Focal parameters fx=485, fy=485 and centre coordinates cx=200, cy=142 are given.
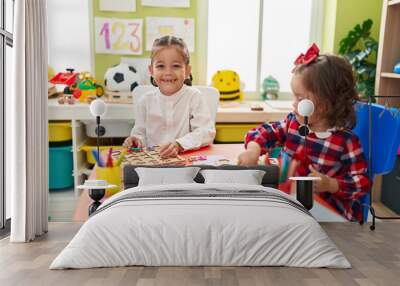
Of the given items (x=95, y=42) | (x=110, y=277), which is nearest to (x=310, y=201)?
(x=110, y=277)

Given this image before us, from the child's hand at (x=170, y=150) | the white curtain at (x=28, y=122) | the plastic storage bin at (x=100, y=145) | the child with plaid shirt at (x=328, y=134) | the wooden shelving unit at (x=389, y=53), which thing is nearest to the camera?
the white curtain at (x=28, y=122)

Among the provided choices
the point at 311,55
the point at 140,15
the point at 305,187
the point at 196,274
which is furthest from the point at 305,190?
the point at 140,15

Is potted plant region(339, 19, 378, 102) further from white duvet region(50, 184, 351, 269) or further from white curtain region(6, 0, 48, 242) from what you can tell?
white curtain region(6, 0, 48, 242)

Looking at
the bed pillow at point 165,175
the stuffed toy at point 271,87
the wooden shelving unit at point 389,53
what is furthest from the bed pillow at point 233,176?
the wooden shelving unit at point 389,53

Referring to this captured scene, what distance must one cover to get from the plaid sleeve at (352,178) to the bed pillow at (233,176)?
32cm

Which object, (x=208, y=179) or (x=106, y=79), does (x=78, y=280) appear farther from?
(x=106, y=79)

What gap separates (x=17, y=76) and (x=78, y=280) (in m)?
0.75

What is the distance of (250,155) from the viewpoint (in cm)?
199

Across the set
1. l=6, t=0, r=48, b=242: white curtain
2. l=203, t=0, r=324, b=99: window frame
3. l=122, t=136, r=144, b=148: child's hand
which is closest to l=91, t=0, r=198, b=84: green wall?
l=203, t=0, r=324, b=99: window frame

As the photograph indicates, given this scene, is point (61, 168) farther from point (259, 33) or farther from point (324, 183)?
point (324, 183)

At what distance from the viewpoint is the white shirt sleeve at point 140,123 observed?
7.14 ft

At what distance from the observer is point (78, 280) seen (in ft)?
4.63

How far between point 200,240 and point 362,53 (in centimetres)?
Answer: 186

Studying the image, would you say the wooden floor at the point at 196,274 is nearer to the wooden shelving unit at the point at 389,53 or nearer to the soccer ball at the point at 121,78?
the soccer ball at the point at 121,78
